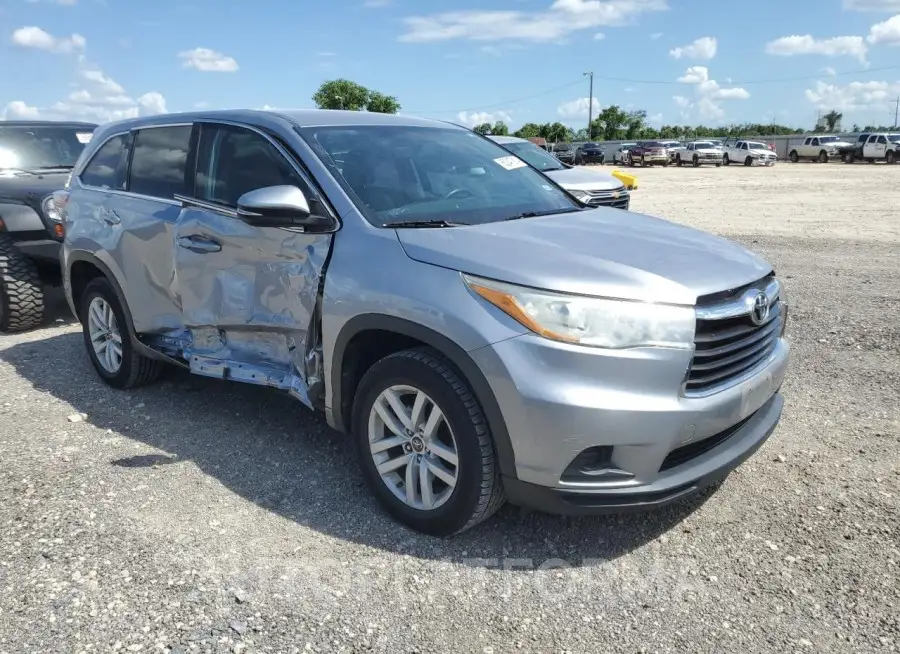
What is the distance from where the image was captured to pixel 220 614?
2.75 metres

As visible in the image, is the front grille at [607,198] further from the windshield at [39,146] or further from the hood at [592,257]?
the hood at [592,257]

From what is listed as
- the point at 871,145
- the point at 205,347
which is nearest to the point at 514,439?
the point at 205,347

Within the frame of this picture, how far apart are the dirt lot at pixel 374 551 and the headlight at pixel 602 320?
3.18 ft

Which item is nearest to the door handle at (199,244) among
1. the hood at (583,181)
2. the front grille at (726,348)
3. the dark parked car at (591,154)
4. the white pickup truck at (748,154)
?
the front grille at (726,348)

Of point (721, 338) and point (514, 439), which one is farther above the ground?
point (721, 338)

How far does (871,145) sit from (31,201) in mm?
45132

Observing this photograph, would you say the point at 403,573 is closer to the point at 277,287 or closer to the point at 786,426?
the point at 277,287

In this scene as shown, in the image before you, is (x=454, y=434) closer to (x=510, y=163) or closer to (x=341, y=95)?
(x=510, y=163)

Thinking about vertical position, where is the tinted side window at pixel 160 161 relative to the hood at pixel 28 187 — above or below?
above

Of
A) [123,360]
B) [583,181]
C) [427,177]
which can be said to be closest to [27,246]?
[123,360]

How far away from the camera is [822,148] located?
4603 cm

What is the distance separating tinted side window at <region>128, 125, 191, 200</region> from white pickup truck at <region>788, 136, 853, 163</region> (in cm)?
4746

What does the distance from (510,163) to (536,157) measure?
27.6ft

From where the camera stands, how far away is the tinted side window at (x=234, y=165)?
3848 millimetres
